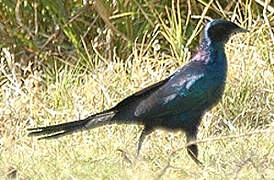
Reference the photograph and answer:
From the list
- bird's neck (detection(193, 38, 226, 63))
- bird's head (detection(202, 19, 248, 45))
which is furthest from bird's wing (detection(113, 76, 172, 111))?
bird's head (detection(202, 19, 248, 45))

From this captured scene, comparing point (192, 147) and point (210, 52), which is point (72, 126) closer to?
point (192, 147)

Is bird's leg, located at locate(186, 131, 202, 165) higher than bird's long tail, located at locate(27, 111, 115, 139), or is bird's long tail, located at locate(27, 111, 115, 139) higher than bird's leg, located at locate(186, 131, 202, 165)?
bird's long tail, located at locate(27, 111, 115, 139)

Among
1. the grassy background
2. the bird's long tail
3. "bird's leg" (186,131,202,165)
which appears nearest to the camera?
the grassy background

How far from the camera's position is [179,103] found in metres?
5.44

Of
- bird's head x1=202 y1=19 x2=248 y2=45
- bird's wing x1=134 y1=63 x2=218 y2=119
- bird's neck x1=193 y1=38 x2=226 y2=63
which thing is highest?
bird's head x1=202 y1=19 x2=248 y2=45

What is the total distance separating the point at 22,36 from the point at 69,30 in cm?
50

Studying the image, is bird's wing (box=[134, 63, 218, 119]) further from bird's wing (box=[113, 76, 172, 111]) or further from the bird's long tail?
the bird's long tail

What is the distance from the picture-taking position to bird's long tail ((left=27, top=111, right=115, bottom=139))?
18.0 feet

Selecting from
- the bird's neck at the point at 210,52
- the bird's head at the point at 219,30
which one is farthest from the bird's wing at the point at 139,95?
Answer: the bird's head at the point at 219,30

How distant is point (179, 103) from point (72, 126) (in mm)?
673

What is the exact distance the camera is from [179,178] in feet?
15.3

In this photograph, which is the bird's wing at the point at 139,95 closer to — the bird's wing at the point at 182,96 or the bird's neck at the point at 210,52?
the bird's wing at the point at 182,96

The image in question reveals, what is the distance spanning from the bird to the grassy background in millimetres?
179

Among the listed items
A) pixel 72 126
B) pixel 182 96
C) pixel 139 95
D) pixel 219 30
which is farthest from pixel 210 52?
pixel 72 126
